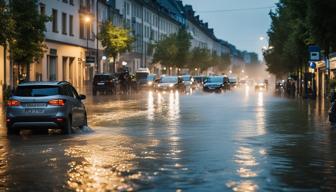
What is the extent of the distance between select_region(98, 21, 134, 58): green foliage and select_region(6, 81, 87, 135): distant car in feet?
183

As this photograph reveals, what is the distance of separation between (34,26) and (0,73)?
5535mm

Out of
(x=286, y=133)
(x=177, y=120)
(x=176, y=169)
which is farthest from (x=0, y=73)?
(x=176, y=169)

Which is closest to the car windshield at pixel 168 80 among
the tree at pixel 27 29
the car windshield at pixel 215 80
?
the car windshield at pixel 215 80

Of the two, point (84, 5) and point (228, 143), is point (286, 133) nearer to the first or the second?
point (228, 143)

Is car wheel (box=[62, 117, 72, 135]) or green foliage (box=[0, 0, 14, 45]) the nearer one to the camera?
car wheel (box=[62, 117, 72, 135])

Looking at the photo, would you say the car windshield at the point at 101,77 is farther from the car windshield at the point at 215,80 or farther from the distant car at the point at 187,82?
the distant car at the point at 187,82

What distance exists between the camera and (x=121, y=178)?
36.7 feet

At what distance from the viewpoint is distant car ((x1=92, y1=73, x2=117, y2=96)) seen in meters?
62.1

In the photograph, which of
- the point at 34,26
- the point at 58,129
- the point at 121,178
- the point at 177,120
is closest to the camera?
the point at 121,178

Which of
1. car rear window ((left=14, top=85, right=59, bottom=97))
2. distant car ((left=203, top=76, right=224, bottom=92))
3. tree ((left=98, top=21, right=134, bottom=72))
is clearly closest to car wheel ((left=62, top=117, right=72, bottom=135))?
car rear window ((left=14, top=85, right=59, bottom=97))

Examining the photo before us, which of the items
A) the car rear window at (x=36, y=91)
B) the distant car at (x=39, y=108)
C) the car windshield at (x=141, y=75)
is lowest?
the distant car at (x=39, y=108)

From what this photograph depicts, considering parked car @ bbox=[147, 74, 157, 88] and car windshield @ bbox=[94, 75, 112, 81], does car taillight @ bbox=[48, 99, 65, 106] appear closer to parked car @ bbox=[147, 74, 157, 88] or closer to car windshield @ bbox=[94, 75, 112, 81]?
car windshield @ bbox=[94, 75, 112, 81]

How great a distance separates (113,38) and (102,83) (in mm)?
15024

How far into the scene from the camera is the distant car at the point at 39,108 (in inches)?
781
